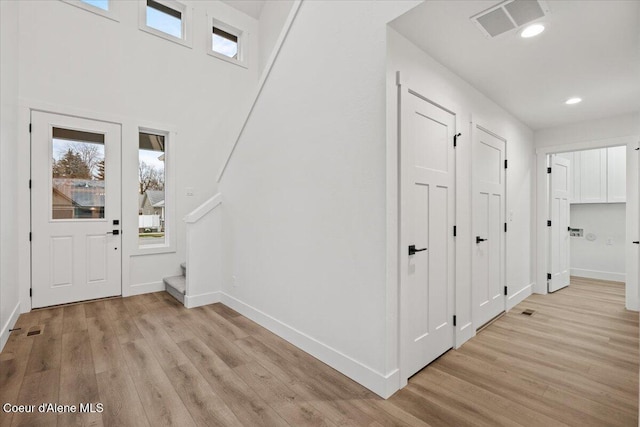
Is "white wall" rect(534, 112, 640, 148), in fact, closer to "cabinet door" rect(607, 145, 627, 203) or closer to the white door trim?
the white door trim

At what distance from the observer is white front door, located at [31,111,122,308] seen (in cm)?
366

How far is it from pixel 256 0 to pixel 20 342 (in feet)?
21.0

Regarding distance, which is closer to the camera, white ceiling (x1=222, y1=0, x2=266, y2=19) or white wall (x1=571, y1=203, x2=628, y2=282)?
white wall (x1=571, y1=203, x2=628, y2=282)

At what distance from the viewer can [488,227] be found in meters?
3.17

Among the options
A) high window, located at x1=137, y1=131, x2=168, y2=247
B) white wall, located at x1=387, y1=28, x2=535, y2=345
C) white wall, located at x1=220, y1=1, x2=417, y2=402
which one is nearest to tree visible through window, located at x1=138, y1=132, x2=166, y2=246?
high window, located at x1=137, y1=131, x2=168, y2=247

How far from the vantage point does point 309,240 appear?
2.54 meters

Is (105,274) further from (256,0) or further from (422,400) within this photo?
(256,0)

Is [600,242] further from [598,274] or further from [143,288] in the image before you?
[143,288]

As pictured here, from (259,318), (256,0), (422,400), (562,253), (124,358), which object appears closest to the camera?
(422,400)

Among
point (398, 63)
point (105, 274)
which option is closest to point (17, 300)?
point (105, 274)

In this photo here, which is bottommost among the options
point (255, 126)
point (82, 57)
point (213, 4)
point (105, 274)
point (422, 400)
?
point (422, 400)

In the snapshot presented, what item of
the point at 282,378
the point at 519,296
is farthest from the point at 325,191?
the point at 519,296

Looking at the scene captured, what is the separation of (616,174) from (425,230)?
518 centimetres

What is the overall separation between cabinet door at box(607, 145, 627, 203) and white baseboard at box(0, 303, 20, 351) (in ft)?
27.4
